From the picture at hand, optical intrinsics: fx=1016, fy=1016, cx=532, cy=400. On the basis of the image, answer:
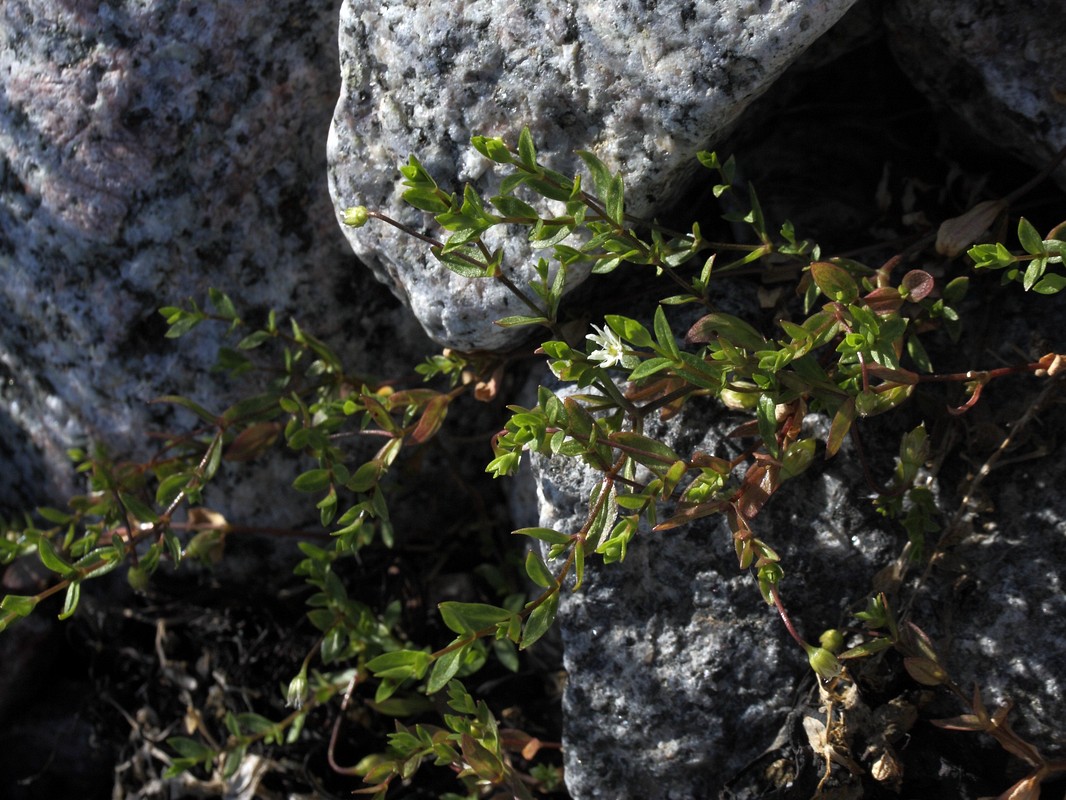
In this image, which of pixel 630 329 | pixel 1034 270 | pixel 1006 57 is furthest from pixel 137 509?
pixel 1006 57

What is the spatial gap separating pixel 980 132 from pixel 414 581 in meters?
2.04

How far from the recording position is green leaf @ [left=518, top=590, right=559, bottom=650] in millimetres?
2088

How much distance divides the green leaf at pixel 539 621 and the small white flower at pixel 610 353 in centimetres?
50

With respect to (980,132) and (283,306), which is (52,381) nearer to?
(283,306)

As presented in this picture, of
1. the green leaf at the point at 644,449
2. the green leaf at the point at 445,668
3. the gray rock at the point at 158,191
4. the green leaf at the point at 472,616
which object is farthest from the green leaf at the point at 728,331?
the gray rock at the point at 158,191

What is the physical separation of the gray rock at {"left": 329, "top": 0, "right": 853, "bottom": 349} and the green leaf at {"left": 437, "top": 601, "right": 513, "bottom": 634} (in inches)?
27.1

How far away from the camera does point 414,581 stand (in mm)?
3184

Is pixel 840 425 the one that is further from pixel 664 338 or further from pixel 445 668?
pixel 445 668

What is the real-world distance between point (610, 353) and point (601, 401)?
18 centimetres

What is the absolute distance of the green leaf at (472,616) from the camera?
2127mm

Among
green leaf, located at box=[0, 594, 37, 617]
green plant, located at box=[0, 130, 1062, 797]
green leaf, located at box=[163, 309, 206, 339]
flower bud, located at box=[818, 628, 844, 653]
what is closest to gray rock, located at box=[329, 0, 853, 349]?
green plant, located at box=[0, 130, 1062, 797]

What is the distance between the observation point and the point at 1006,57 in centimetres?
231

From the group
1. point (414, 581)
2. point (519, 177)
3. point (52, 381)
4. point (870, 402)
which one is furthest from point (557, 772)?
Result: point (52, 381)

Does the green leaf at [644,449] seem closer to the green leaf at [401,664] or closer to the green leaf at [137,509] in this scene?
the green leaf at [401,664]
